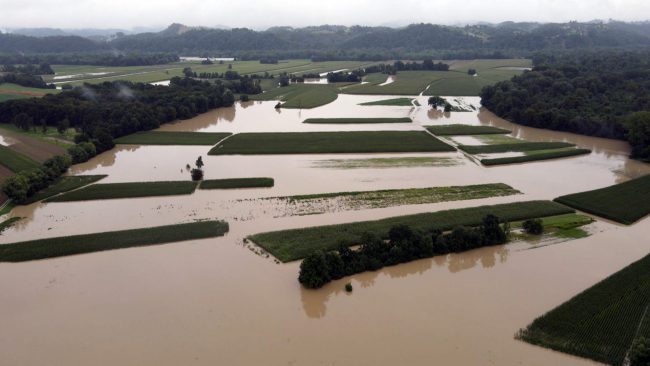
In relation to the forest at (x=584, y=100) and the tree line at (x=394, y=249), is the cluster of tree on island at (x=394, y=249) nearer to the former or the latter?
the tree line at (x=394, y=249)

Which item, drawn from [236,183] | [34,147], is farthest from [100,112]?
[236,183]

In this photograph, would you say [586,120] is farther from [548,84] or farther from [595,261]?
[595,261]

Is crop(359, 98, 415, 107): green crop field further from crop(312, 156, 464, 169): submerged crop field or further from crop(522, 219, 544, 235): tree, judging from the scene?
crop(522, 219, 544, 235): tree

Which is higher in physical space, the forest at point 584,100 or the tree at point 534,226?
the forest at point 584,100

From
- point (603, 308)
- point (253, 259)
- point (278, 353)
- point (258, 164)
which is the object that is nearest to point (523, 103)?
point (258, 164)

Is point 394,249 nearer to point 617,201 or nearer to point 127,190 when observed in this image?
point 617,201

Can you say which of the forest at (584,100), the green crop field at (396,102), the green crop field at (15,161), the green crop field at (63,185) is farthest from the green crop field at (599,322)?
the green crop field at (396,102)
